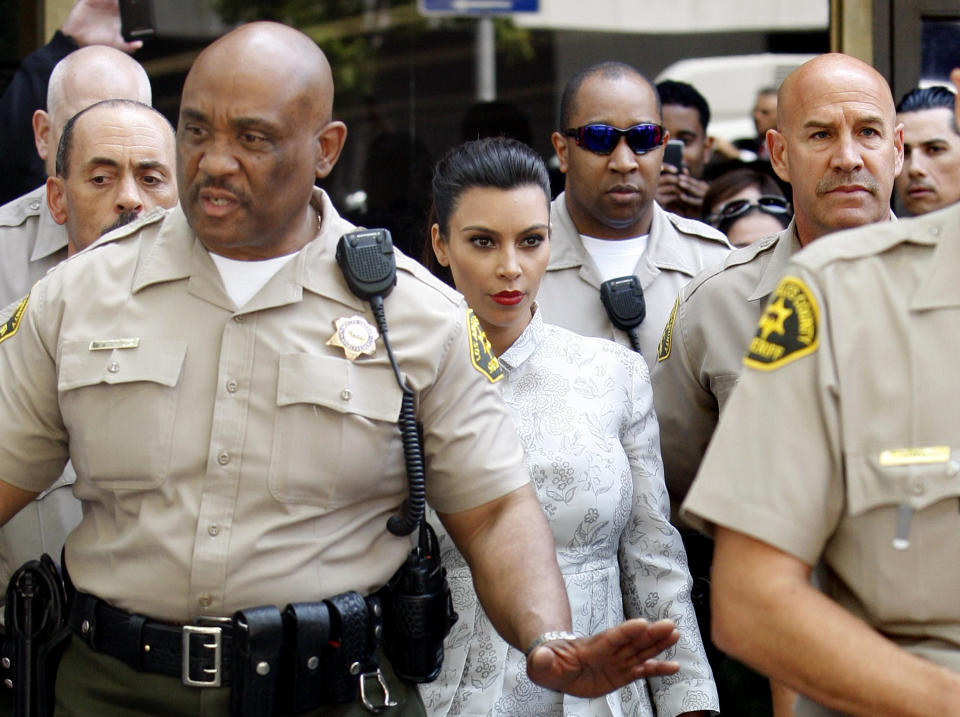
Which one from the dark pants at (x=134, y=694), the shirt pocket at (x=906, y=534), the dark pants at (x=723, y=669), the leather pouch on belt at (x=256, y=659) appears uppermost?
the shirt pocket at (x=906, y=534)

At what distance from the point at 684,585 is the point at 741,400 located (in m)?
1.35

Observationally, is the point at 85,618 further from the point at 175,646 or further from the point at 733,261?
the point at 733,261

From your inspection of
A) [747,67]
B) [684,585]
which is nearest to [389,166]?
[747,67]

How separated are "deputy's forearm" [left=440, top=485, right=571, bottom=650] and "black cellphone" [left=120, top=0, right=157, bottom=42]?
8.16 ft

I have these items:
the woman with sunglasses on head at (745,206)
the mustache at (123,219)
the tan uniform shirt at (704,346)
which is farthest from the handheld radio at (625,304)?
the mustache at (123,219)

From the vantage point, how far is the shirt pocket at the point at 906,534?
71.7 inches

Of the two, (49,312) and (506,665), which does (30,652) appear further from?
(506,665)

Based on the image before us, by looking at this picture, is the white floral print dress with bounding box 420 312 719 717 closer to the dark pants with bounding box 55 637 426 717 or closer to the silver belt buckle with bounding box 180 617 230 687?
the dark pants with bounding box 55 637 426 717

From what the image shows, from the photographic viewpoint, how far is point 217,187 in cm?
244

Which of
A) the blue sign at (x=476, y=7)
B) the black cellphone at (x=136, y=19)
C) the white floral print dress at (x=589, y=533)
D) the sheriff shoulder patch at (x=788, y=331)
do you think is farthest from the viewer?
the blue sign at (x=476, y=7)

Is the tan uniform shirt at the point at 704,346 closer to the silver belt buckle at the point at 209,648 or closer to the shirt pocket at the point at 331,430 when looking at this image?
the shirt pocket at the point at 331,430

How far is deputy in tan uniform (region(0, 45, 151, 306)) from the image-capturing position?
3.80 meters

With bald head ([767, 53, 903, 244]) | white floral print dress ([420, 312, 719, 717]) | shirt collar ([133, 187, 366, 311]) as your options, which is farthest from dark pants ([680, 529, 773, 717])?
shirt collar ([133, 187, 366, 311])

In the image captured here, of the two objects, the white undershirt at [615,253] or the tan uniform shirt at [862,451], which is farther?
the white undershirt at [615,253]
